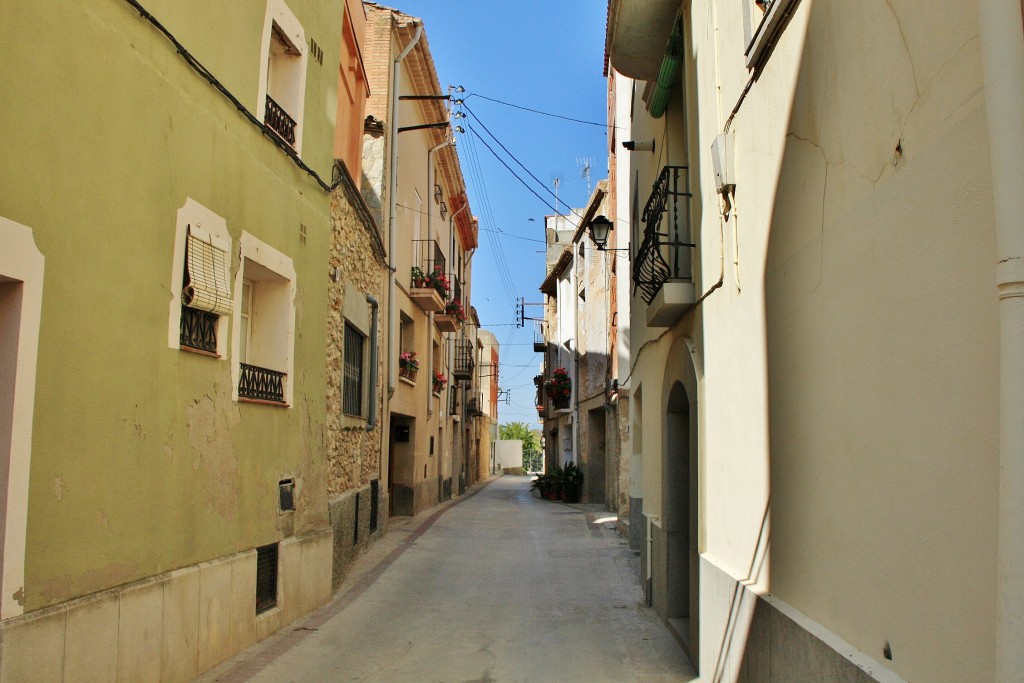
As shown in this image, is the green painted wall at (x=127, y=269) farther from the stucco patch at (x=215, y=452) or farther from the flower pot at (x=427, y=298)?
the flower pot at (x=427, y=298)

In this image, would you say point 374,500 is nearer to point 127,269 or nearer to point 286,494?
point 286,494

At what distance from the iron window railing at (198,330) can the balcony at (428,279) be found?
12.1 m

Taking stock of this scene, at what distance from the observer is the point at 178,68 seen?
6.04 meters

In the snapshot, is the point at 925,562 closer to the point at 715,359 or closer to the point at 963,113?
the point at 963,113

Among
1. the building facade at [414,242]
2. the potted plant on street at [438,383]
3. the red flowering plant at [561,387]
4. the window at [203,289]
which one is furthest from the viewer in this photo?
the red flowering plant at [561,387]

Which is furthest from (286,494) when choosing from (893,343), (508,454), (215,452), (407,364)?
(508,454)

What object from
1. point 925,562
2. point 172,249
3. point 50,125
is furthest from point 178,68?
point 925,562

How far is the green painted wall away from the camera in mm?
4469

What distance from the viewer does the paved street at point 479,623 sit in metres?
6.76

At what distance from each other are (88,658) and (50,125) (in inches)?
112

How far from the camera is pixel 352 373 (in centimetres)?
1301

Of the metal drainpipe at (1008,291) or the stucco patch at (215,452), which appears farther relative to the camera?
the stucco patch at (215,452)

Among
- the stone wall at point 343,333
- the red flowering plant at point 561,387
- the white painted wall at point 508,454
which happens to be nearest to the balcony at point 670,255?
the stone wall at point 343,333

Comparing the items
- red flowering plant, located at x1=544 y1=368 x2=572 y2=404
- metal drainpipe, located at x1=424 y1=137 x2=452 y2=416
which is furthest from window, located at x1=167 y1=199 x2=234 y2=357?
red flowering plant, located at x1=544 y1=368 x2=572 y2=404
